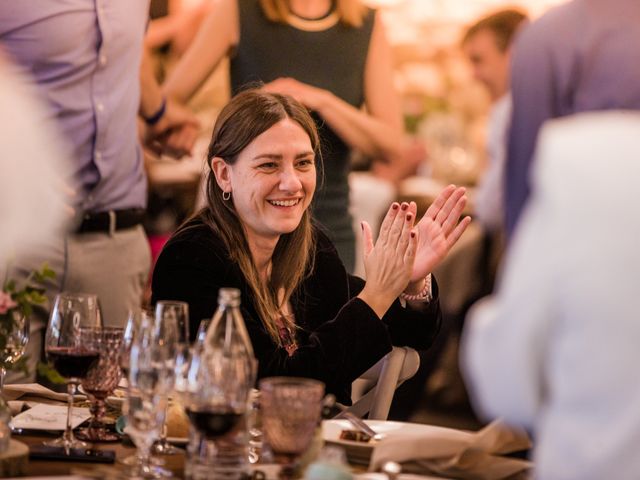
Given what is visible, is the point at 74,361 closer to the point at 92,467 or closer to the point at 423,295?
the point at 92,467

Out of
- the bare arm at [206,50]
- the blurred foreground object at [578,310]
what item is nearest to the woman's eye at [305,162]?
the bare arm at [206,50]

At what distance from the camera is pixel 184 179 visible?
6.34 meters

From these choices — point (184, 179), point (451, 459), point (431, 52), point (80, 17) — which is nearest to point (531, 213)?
point (451, 459)

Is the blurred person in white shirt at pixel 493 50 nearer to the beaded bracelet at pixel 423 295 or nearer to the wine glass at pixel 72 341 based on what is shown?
the beaded bracelet at pixel 423 295

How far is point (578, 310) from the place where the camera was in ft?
3.95

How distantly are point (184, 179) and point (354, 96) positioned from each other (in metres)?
2.85

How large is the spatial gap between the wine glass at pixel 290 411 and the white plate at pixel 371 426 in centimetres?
23

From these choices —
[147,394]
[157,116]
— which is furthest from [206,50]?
[147,394]

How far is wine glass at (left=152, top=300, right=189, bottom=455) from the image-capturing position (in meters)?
1.84

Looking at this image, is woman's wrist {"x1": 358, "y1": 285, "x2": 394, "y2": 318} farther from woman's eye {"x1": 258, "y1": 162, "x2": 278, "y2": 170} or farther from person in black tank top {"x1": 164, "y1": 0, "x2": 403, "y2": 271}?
person in black tank top {"x1": 164, "y1": 0, "x2": 403, "y2": 271}

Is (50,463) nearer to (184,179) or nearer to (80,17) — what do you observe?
(80,17)

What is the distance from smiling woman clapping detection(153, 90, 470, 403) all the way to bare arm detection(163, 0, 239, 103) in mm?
838

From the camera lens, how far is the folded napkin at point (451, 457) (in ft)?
5.98

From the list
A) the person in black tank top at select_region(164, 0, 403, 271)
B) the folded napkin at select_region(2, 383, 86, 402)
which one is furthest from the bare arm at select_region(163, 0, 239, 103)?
the folded napkin at select_region(2, 383, 86, 402)
